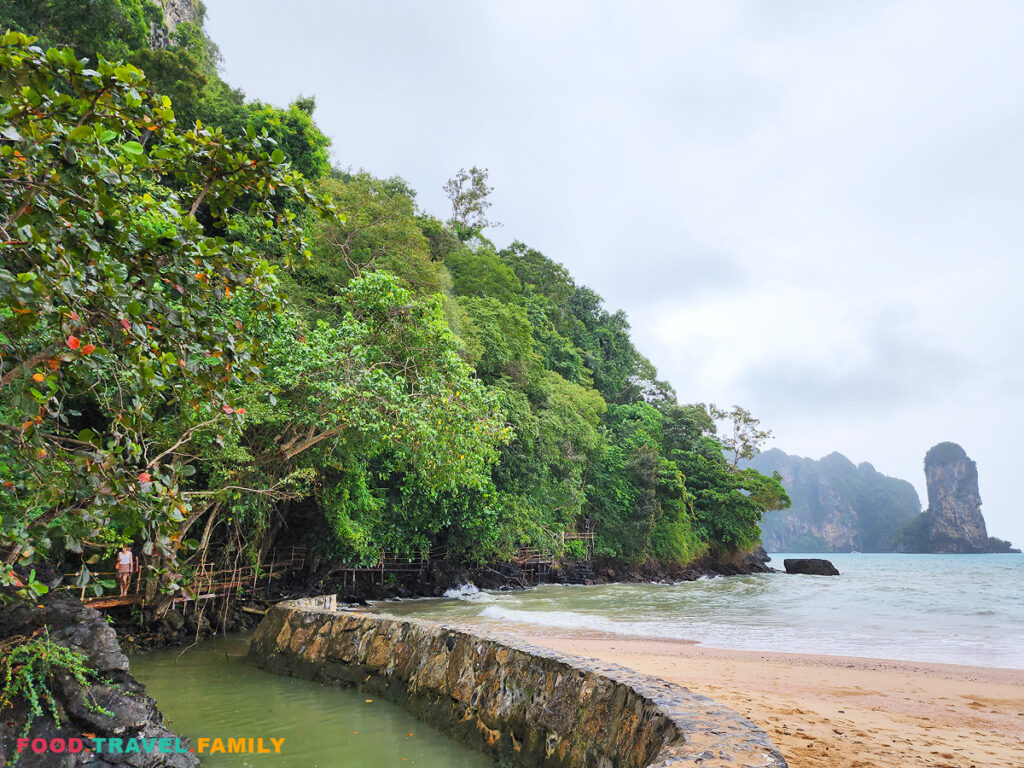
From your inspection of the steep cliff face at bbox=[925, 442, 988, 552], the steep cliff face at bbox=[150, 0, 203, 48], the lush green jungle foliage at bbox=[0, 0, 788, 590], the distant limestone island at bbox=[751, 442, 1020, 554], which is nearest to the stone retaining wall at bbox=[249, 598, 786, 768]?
the lush green jungle foliage at bbox=[0, 0, 788, 590]

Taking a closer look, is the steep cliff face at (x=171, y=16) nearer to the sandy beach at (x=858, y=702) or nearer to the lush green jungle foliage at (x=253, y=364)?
the lush green jungle foliage at (x=253, y=364)

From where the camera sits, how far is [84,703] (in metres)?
4.22

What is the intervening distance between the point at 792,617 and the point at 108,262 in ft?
52.0

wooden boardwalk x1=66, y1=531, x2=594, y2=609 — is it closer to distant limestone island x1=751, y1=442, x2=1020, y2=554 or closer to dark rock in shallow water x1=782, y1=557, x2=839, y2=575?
dark rock in shallow water x1=782, y1=557, x2=839, y2=575

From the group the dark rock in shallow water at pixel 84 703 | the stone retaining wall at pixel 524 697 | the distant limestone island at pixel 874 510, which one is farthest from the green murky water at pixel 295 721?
the distant limestone island at pixel 874 510

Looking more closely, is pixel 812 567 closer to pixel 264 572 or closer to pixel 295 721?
pixel 264 572

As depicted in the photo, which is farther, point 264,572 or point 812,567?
point 812,567

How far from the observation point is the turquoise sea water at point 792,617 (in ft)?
34.6

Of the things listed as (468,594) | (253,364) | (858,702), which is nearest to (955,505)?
(468,594)

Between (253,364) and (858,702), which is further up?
(253,364)

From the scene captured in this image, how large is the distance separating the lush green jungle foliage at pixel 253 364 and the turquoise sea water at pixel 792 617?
2.60 m

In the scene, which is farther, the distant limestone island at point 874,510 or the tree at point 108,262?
the distant limestone island at point 874,510

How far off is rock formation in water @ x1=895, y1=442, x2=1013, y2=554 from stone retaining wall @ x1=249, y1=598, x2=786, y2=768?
331 feet

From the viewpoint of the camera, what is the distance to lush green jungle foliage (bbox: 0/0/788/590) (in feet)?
6.86
